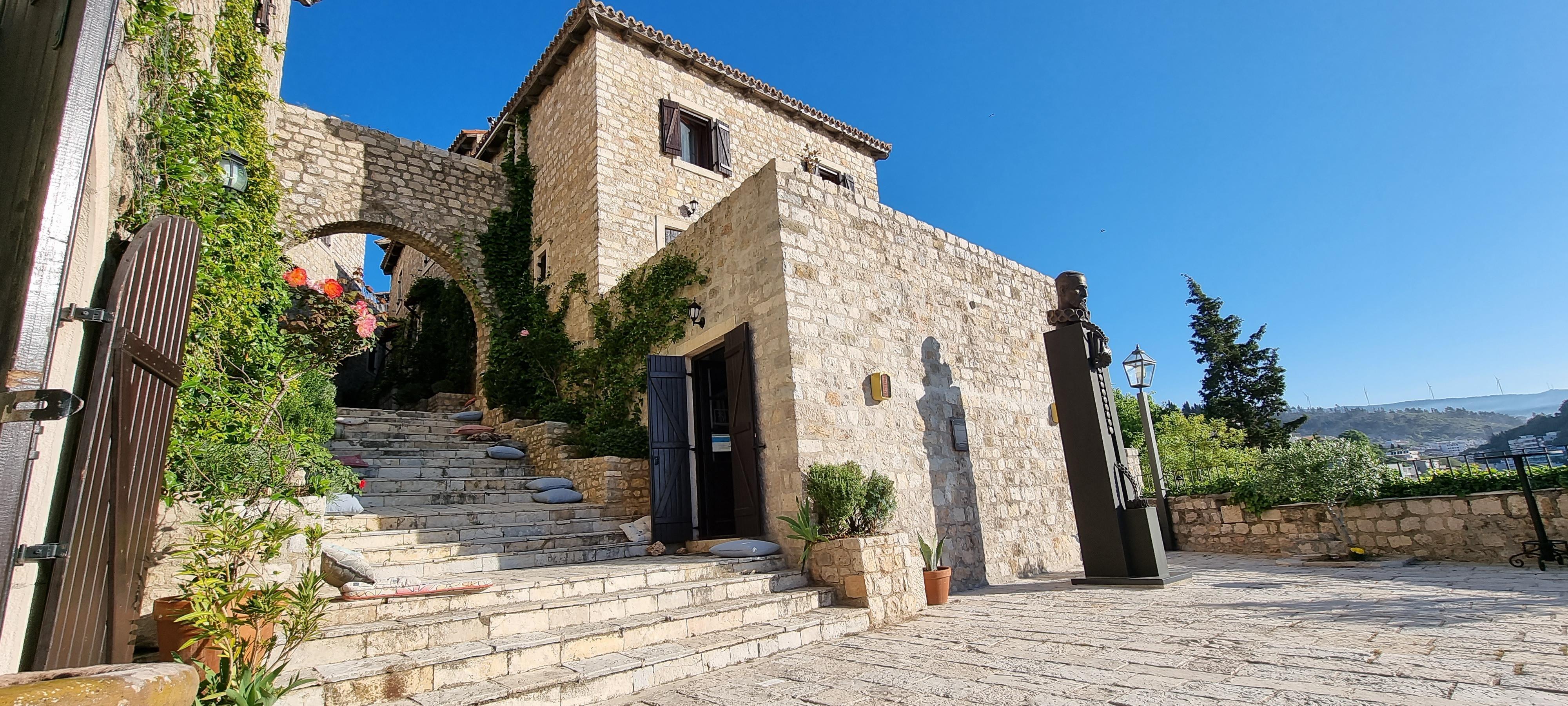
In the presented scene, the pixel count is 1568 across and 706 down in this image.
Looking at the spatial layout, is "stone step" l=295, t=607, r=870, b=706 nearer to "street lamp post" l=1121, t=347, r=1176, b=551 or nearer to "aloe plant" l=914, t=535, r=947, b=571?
"aloe plant" l=914, t=535, r=947, b=571

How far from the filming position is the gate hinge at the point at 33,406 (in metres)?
1.98

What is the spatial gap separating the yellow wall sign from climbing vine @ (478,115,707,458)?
90.3 inches

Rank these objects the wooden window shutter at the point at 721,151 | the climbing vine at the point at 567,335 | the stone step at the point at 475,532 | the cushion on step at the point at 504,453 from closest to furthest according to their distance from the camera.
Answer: the stone step at the point at 475,532 < the climbing vine at the point at 567,335 < the cushion on step at the point at 504,453 < the wooden window shutter at the point at 721,151

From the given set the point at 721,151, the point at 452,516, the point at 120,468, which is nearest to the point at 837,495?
the point at 452,516

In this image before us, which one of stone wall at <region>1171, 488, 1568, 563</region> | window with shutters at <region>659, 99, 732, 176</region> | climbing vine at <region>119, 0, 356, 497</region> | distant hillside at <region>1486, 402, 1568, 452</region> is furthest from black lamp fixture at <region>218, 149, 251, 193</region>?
distant hillside at <region>1486, 402, 1568, 452</region>

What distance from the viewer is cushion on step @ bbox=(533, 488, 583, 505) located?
24.5 feet

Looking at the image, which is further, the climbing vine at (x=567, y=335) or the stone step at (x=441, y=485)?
the climbing vine at (x=567, y=335)

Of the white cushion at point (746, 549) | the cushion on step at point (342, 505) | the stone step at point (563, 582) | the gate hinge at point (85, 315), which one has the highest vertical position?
the gate hinge at point (85, 315)

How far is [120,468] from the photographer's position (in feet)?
9.48

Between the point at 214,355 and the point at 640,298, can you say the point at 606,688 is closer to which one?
the point at 214,355

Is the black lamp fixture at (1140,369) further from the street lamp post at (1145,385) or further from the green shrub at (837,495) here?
the green shrub at (837,495)

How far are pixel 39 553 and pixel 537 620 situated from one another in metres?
2.13

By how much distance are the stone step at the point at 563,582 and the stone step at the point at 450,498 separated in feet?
6.73

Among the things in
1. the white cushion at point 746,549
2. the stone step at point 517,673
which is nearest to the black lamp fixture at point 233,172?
the stone step at point 517,673
